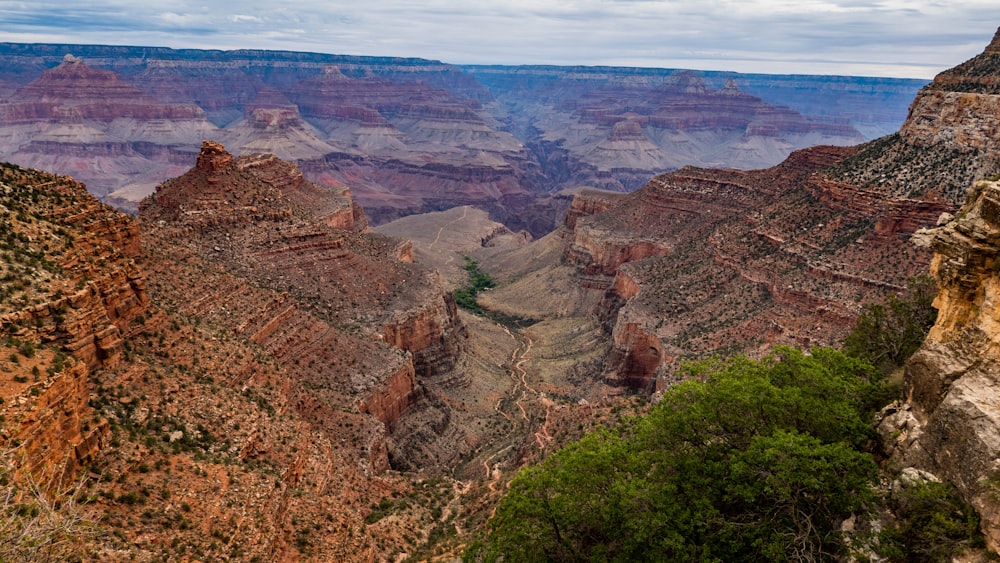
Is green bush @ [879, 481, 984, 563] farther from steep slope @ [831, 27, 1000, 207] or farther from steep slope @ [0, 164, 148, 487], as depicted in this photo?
steep slope @ [831, 27, 1000, 207]

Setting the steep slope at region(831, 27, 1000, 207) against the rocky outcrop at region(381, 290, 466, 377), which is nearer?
the steep slope at region(831, 27, 1000, 207)

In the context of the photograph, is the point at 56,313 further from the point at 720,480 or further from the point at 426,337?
the point at 426,337

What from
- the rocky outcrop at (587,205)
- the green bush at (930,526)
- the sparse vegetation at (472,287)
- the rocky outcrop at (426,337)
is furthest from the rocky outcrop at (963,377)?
the rocky outcrop at (587,205)

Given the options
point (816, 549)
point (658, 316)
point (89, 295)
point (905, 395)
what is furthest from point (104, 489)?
point (658, 316)

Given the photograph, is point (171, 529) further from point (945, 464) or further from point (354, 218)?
point (354, 218)

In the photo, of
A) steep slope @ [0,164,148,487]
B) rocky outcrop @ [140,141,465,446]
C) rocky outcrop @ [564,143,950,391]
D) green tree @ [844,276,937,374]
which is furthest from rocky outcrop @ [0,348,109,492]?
rocky outcrop @ [564,143,950,391]

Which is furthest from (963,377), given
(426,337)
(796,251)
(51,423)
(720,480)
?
(426,337)

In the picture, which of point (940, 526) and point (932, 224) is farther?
point (932, 224)

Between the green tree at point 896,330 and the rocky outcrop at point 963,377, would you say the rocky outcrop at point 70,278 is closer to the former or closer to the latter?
the rocky outcrop at point 963,377
